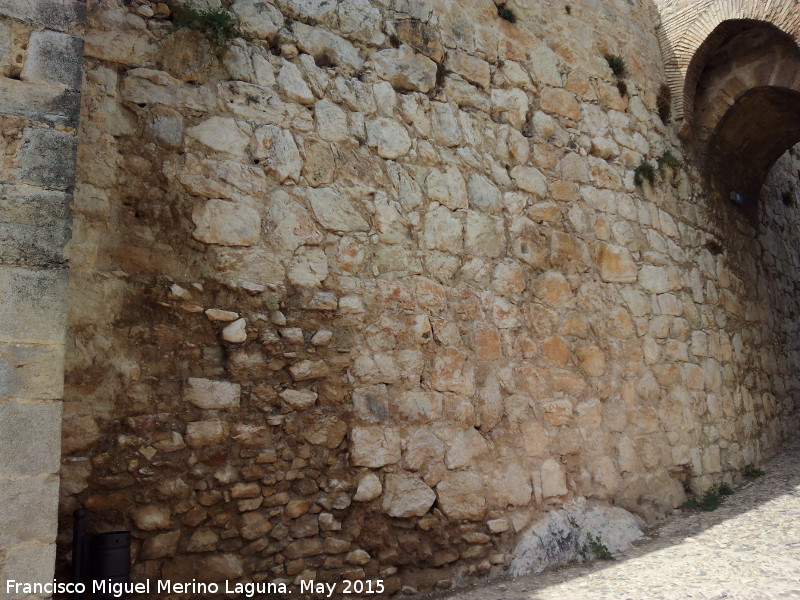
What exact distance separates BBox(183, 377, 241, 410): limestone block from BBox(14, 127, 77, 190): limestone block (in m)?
1.13

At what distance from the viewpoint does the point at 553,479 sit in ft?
13.6

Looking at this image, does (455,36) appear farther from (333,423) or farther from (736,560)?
(736,560)

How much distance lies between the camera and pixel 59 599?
8.45 feet

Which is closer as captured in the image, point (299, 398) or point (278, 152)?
point (299, 398)

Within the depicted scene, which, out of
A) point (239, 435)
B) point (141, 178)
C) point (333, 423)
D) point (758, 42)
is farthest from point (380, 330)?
point (758, 42)

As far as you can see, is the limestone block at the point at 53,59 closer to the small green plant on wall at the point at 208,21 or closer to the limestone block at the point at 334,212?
the small green plant on wall at the point at 208,21

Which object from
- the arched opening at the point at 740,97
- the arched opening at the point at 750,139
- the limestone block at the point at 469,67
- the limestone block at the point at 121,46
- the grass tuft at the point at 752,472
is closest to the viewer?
the limestone block at the point at 121,46

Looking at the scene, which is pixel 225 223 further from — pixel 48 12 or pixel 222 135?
pixel 48 12

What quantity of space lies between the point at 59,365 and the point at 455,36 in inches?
133

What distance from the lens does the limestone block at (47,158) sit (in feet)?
7.14

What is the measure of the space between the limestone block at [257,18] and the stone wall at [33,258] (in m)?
1.33

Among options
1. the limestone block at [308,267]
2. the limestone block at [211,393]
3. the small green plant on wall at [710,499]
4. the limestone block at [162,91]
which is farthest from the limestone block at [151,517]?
the small green plant on wall at [710,499]

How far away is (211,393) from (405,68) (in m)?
2.30

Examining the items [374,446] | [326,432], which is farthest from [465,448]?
[326,432]
